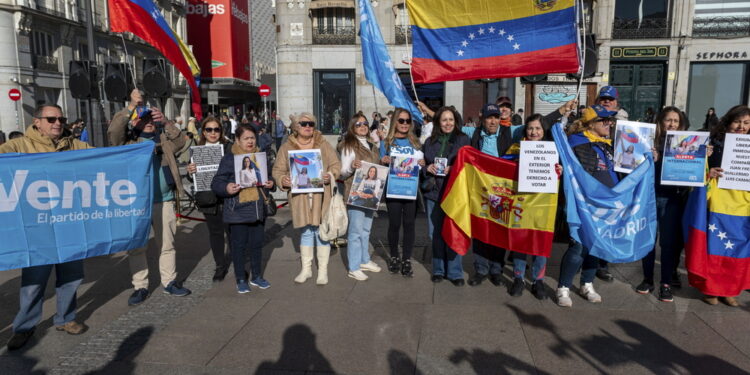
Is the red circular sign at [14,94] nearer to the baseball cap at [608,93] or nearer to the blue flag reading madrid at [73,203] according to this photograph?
the blue flag reading madrid at [73,203]

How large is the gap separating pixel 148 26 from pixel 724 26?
76.3 feet

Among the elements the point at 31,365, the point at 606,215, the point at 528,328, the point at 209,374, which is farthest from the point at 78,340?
the point at 606,215

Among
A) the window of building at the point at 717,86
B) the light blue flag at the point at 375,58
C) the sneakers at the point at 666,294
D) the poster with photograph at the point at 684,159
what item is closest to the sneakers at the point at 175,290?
the light blue flag at the point at 375,58

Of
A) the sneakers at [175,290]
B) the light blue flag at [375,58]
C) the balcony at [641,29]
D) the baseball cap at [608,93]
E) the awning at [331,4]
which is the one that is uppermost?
the awning at [331,4]

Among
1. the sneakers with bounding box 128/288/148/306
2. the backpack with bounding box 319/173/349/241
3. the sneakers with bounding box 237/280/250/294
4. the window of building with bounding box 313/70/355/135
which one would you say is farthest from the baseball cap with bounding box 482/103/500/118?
the window of building with bounding box 313/70/355/135

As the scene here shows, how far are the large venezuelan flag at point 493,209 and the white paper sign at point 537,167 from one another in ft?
0.45

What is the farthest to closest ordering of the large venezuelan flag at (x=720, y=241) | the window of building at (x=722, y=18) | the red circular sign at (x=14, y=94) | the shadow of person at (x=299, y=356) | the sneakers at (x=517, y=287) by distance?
1. the red circular sign at (x=14, y=94)
2. the window of building at (x=722, y=18)
3. the sneakers at (x=517, y=287)
4. the large venezuelan flag at (x=720, y=241)
5. the shadow of person at (x=299, y=356)

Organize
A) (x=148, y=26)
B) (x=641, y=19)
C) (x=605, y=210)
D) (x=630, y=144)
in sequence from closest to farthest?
1. (x=605, y=210)
2. (x=630, y=144)
3. (x=148, y=26)
4. (x=641, y=19)

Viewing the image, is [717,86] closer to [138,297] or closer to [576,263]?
[576,263]

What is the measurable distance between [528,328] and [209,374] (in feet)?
8.52

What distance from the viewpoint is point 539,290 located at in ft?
16.8

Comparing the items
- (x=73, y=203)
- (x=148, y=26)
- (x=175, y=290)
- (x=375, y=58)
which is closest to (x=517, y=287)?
(x=375, y=58)

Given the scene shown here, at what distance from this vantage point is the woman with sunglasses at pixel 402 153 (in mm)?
5590

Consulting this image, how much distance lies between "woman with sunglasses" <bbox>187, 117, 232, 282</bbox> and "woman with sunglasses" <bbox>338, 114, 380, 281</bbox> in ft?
4.25
